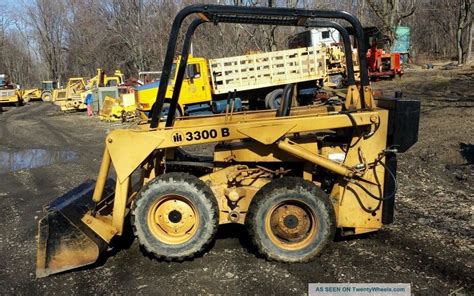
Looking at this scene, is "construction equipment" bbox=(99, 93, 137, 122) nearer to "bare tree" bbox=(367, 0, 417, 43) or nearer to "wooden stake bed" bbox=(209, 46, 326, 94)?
"wooden stake bed" bbox=(209, 46, 326, 94)

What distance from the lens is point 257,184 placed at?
15.5 ft

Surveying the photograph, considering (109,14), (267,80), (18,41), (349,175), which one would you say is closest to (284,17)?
(349,175)

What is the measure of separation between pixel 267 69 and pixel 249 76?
2.27 ft

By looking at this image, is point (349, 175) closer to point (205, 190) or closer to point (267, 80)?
point (205, 190)

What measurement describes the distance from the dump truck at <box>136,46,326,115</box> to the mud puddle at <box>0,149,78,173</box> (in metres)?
4.90

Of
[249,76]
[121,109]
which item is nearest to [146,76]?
[121,109]

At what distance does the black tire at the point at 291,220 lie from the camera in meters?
4.40

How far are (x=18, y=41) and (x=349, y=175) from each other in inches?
3095

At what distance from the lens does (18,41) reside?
72500mm

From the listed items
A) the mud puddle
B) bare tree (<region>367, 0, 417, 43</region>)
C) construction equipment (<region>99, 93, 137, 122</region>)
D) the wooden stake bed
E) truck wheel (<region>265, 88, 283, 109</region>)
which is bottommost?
the mud puddle

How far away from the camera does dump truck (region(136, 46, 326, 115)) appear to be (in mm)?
16172

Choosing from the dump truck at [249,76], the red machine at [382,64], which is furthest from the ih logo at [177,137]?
the red machine at [382,64]

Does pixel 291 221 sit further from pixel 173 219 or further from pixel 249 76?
pixel 249 76

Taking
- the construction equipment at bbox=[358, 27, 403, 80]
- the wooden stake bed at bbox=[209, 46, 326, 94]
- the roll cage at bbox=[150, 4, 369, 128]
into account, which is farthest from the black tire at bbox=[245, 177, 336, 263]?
the construction equipment at bbox=[358, 27, 403, 80]
